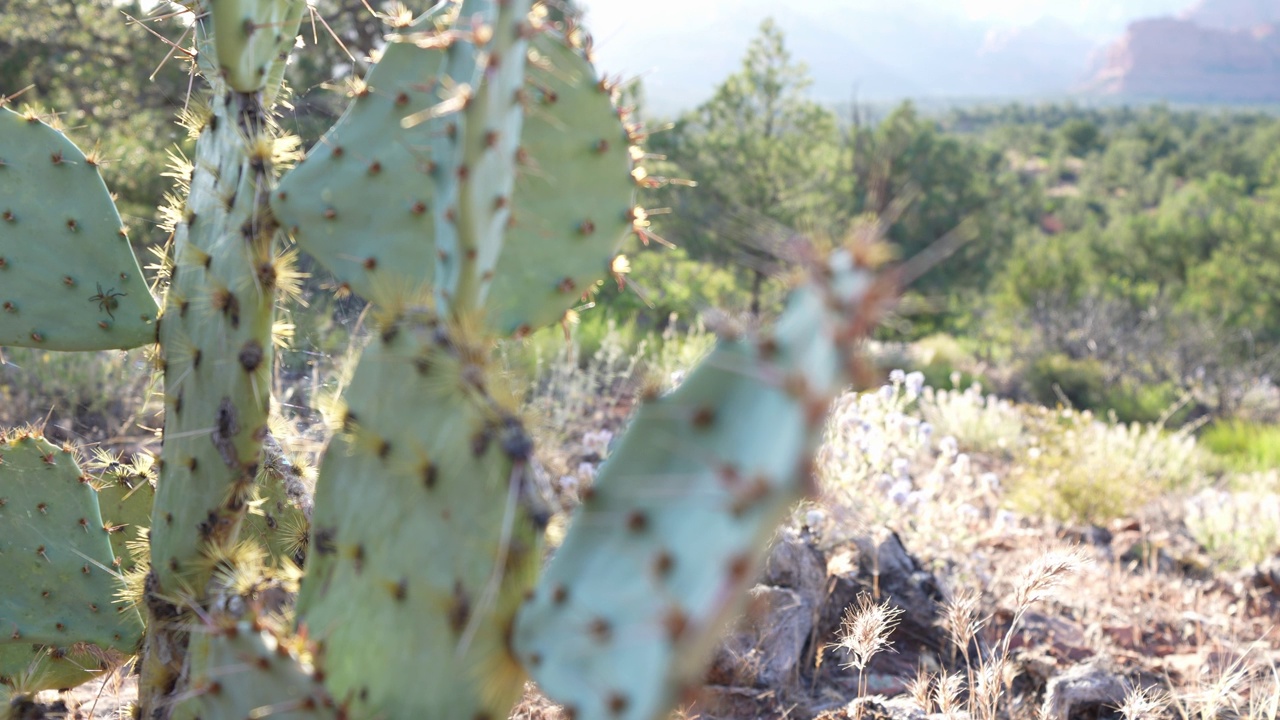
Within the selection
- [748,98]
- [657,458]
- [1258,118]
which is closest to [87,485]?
[657,458]

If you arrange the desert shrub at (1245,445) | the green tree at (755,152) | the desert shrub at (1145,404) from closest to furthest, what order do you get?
the desert shrub at (1245,445) → the desert shrub at (1145,404) → the green tree at (755,152)

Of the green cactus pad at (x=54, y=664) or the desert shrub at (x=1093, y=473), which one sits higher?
the green cactus pad at (x=54, y=664)

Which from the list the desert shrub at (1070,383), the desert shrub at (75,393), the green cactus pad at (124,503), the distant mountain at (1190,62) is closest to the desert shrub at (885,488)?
the green cactus pad at (124,503)

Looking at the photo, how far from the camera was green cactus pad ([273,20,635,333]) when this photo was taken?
142cm

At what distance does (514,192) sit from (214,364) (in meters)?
0.58

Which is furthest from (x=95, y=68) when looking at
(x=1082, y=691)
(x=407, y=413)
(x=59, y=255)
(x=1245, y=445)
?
(x=1245, y=445)

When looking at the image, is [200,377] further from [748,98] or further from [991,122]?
[991,122]

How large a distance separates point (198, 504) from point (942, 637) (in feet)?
7.29

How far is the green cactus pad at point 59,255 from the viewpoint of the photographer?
1.80m

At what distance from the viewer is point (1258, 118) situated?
156 feet

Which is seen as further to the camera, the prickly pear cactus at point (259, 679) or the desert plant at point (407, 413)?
the prickly pear cactus at point (259, 679)

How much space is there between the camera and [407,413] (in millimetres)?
1147

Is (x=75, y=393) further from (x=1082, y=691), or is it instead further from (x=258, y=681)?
(x=1082, y=691)

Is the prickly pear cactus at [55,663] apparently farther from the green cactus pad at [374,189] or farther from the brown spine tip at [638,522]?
the brown spine tip at [638,522]
